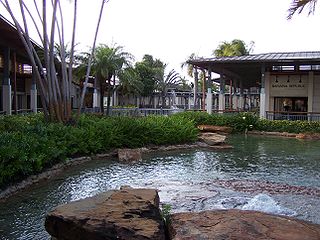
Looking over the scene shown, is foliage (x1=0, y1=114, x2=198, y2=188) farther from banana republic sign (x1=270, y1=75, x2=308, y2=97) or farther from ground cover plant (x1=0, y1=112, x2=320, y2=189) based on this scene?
banana republic sign (x1=270, y1=75, x2=308, y2=97)

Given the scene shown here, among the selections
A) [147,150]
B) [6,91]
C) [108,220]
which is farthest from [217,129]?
[108,220]

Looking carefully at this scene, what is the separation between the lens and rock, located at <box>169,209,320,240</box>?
5.07 metres

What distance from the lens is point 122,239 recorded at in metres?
5.20

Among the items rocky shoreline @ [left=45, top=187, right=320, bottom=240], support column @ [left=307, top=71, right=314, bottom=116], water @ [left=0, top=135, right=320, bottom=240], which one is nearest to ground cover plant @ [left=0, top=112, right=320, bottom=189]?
water @ [left=0, top=135, right=320, bottom=240]

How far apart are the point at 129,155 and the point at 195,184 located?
5.18 meters

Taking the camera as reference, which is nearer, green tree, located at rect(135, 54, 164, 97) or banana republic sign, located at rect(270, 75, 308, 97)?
banana republic sign, located at rect(270, 75, 308, 97)

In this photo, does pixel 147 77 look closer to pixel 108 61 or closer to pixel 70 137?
pixel 108 61

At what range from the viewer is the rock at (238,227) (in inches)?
200

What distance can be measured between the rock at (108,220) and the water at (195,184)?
4.29 ft

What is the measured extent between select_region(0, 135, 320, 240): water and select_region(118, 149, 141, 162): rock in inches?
17.4

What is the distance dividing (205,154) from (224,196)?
8207 mm

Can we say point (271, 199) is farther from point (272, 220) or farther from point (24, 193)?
point (24, 193)

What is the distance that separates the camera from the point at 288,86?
1393 inches

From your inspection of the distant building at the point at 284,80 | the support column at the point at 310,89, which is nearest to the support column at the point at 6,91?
the distant building at the point at 284,80
